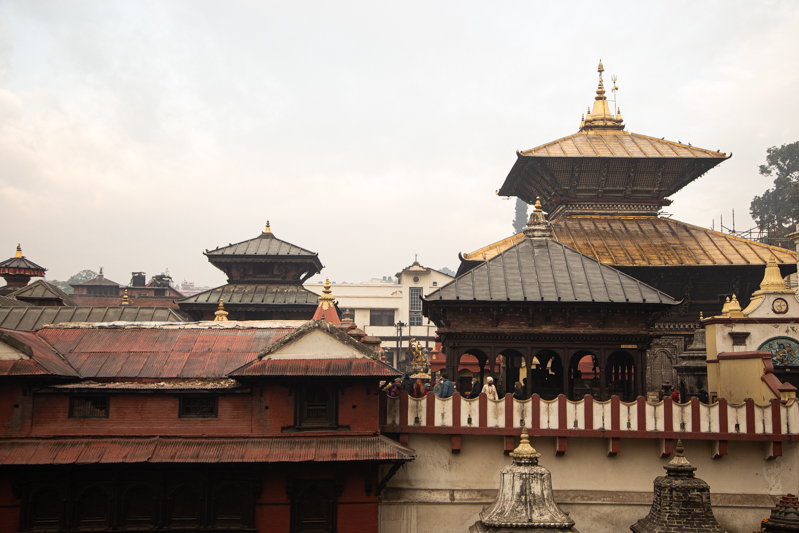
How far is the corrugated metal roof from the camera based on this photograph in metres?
18.9

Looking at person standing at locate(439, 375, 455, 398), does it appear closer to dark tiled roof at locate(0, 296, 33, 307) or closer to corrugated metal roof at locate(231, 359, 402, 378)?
corrugated metal roof at locate(231, 359, 402, 378)

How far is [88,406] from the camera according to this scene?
64.3 ft

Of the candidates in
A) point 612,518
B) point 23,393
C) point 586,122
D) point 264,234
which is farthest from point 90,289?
point 612,518

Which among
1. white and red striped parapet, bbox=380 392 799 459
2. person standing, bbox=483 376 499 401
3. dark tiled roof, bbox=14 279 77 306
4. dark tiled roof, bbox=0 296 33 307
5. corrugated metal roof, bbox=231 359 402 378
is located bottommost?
white and red striped parapet, bbox=380 392 799 459

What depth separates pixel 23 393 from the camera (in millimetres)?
19188

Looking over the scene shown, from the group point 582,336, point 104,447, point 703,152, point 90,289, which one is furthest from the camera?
point 90,289

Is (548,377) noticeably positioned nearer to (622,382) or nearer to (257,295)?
(622,382)

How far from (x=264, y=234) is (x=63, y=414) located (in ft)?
76.3

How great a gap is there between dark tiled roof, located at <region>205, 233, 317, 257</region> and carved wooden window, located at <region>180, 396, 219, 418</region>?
789 inches

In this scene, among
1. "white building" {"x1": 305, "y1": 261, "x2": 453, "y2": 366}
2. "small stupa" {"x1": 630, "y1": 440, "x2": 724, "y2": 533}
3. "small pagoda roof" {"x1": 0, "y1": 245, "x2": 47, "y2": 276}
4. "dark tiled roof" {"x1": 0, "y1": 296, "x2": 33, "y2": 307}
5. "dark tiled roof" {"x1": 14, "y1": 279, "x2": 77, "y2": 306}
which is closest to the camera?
"small stupa" {"x1": 630, "y1": 440, "x2": 724, "y2": 533}

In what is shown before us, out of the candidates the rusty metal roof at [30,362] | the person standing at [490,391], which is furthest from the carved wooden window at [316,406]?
the rusty metal roof at [30,362]

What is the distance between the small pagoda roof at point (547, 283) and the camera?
22.7 meters

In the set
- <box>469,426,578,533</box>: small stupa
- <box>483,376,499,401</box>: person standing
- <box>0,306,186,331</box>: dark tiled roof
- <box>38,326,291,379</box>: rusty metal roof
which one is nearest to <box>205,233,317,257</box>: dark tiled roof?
<box>0,306,186,331</box>: dark tiled roof

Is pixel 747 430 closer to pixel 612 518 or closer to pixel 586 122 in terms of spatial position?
pixel 612 518
